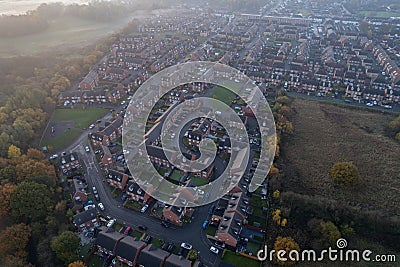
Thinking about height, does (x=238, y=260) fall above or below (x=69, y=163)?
below

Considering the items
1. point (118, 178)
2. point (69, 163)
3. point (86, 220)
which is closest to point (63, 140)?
point (69, 163)

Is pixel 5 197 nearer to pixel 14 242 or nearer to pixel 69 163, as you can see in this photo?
pixel 14 242

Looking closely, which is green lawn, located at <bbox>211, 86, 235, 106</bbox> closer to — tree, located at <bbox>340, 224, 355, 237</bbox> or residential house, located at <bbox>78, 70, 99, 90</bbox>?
residential house, located at <bbox>78, 70, 99, 90</bbox>

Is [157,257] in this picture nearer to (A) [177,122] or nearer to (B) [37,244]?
(B) [37,244]

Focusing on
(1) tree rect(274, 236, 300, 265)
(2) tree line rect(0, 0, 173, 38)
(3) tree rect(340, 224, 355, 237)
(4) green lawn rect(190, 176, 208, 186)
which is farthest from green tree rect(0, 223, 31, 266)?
(2) tree line rect(0, 0, 173, 38)

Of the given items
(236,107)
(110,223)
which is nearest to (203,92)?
(236,107)

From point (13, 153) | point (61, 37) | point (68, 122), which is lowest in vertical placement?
point (68, 122)

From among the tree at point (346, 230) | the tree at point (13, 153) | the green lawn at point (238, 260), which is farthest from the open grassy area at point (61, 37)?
the tree at point (346, 230)
